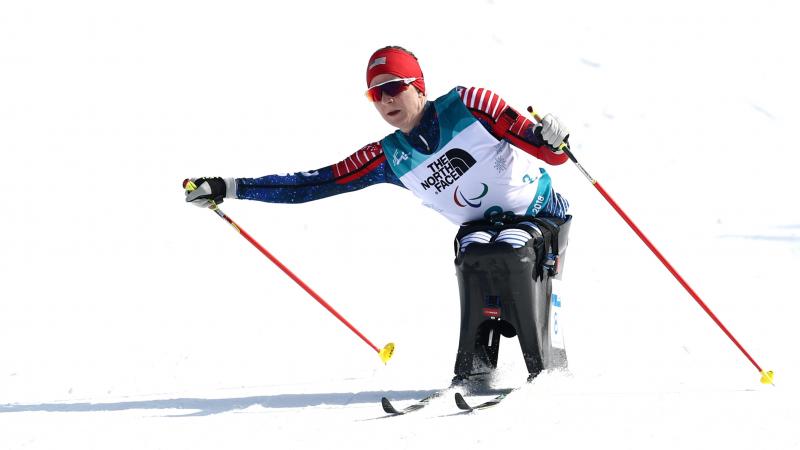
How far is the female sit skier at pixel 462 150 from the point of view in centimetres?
565

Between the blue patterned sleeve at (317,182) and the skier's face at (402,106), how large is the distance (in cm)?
37

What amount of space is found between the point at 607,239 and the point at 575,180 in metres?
2.13

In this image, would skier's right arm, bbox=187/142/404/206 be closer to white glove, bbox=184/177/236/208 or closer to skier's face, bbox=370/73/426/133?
white glove, bbox=184/177/236/208

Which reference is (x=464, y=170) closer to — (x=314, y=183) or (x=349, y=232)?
(x=314, y=183)

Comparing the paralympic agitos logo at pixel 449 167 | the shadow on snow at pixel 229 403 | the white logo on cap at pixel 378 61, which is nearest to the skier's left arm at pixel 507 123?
the paralympic agitos logo at pixel 449 167

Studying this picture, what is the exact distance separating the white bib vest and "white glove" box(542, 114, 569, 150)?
32cm

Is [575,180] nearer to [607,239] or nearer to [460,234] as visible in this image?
[607,239]

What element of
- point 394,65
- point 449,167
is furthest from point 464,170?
point 394,65

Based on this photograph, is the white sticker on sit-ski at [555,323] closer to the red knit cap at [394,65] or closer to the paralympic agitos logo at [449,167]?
the paralympic agitos logo at [449,167]

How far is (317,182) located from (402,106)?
0.80 m

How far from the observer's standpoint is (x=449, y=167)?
575cm

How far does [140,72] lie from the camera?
1416 cm

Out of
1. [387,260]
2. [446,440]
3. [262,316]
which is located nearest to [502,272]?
[446,440]

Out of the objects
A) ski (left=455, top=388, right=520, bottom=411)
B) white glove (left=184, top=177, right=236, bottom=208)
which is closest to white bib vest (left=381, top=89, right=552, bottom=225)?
white glove (left=184, top=177, right=236, bottom=208)
